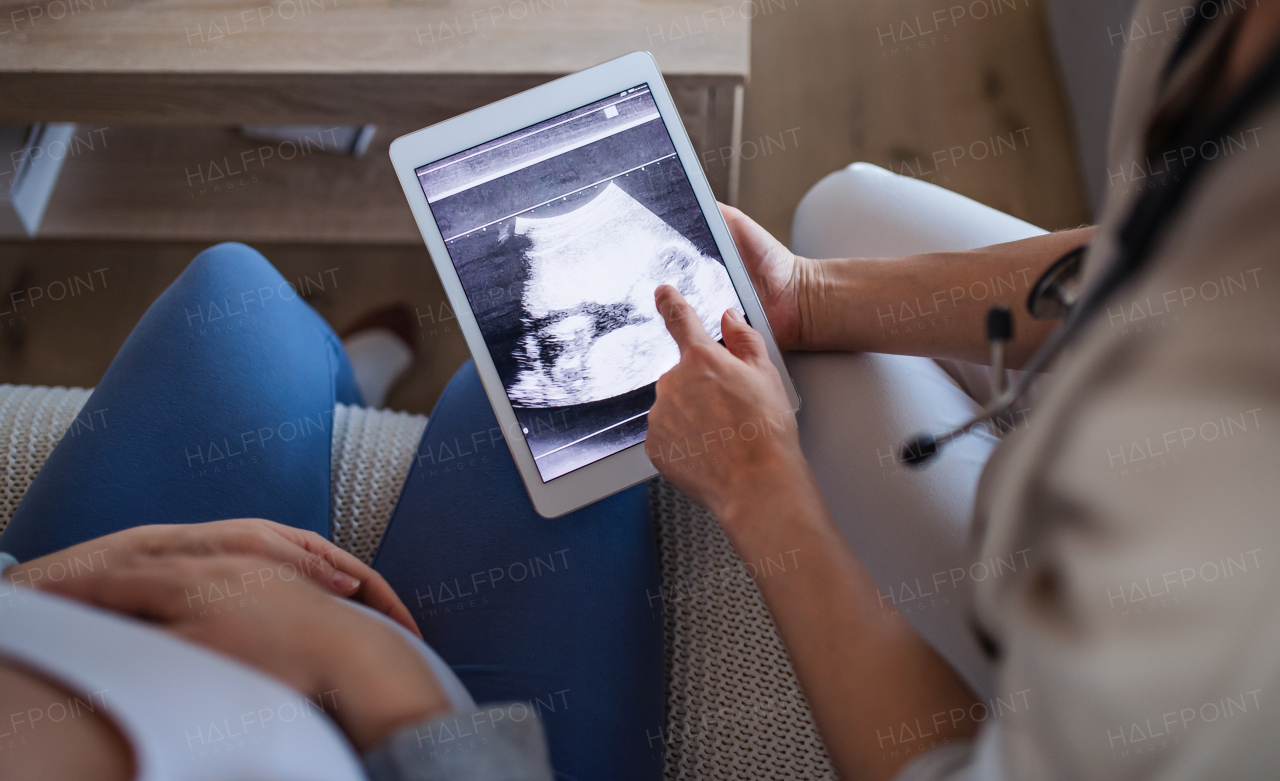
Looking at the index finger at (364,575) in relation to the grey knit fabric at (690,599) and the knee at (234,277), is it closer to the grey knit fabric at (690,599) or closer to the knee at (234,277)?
the grey knit fabric at (690,599)

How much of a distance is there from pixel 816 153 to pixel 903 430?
95 centimetres

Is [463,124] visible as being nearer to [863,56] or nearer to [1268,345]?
[1268,345]

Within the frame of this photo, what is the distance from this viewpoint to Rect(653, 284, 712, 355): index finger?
630 mm

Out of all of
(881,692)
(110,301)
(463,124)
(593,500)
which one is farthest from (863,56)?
(110,301)

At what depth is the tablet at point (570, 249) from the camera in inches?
26.2

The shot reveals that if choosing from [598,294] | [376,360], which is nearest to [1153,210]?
[598,294]

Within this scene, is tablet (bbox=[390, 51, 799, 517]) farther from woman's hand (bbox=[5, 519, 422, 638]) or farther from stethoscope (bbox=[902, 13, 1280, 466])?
stethoscope (bbox=[902, 13, 1280, 466])

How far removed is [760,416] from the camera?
23.5 inches

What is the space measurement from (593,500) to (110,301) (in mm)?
1164

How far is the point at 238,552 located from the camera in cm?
56

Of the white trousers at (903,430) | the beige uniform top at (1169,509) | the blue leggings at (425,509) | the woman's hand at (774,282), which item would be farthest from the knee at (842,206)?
the beige uniform top at (1169,509)

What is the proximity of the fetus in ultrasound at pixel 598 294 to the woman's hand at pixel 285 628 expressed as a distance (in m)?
0.24

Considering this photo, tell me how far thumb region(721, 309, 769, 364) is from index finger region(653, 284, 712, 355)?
29 mm

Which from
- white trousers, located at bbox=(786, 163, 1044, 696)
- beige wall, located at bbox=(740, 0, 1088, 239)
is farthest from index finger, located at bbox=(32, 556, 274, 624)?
beige wall, located at bbox=(740, 0, 1088, 239)
